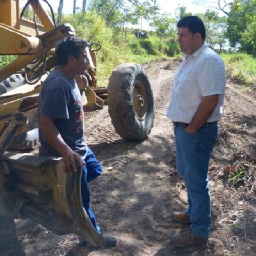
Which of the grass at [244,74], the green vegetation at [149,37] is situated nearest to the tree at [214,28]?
the green vegetation at [149,37]

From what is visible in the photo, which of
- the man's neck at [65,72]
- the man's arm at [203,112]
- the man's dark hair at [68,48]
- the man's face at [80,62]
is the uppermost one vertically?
the man's dark hair at [68,48]

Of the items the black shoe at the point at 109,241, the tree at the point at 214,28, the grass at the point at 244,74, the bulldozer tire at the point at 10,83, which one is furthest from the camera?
the tree at the point at 214,28

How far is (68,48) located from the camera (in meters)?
2.72

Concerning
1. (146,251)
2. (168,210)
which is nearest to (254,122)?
(168,210)

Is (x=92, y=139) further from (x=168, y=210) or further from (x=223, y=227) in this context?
(x=223, y=227)

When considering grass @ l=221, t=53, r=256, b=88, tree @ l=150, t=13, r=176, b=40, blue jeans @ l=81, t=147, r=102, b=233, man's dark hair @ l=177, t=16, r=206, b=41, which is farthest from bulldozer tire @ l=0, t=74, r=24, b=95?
tree @ l=150, t=13, r=176, b=40

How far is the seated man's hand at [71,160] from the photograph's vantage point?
8.54 feet

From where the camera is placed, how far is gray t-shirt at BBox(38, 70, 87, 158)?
262cm

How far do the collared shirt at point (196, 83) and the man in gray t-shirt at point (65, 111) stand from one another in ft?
2.52

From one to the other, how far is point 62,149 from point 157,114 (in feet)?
18.3

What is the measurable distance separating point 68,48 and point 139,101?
11.1 ft

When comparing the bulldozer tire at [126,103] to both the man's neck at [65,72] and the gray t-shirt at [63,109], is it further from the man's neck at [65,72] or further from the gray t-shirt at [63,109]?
the man's neck at [65,72]

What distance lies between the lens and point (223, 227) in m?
3.68

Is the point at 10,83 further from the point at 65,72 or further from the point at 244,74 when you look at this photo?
the point at 244,74
